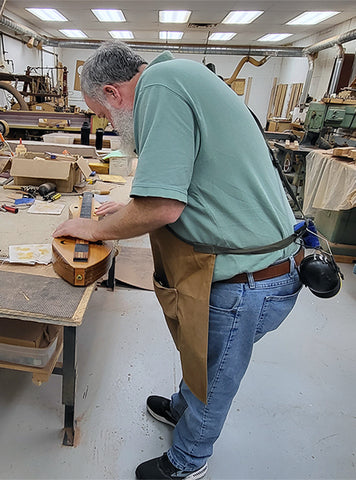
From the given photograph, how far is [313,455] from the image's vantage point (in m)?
1.32

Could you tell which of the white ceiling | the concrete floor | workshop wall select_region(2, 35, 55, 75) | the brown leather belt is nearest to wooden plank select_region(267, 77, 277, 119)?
the white ceiling

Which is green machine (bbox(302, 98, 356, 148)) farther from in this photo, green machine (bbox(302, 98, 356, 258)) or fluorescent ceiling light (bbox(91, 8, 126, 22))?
fluorescent ceiling light (bbox(91, 8, 126, 22))

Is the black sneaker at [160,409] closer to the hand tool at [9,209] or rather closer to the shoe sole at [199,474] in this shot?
the shoe sole at [199,474]

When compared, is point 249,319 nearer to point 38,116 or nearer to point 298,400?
point 298,400

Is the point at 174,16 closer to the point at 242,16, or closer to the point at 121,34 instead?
the point at 242,16

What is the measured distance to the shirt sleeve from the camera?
67 centimetres

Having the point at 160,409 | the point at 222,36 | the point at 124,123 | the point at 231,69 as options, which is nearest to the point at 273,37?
the point at 222,36

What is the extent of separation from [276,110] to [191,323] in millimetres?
9880

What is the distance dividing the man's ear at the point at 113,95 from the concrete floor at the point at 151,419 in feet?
4.08

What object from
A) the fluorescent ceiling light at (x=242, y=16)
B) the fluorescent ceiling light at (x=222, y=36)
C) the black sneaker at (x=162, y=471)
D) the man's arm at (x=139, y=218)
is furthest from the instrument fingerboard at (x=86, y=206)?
the fluorescent ceiling light at (x=222, y=36)

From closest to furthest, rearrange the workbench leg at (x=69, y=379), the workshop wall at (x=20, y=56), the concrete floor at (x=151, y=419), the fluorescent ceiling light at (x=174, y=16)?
the workbench leg at (x=69, y=379) < the concrete floor at (x=151, y=419) < the fluorescent ceiling light at (x=174, y=16) < the workshop wall at (x=20, y=56)

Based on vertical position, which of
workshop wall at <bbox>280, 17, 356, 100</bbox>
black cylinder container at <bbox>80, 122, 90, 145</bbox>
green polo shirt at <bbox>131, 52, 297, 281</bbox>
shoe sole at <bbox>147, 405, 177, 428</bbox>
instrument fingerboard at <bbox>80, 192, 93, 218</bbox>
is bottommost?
shoe sole at <bbox>147, 405, 177, 428</bbox>

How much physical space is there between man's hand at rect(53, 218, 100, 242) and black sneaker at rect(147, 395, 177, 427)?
2.78 feet

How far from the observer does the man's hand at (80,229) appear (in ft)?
3.13
